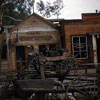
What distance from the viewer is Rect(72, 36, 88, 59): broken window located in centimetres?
1760

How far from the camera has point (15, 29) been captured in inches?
763

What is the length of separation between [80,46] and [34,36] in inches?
173

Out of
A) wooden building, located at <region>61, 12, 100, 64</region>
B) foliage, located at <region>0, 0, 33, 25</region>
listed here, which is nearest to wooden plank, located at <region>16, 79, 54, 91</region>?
wooden building, located at <region>61, 12, 100, 64</region>

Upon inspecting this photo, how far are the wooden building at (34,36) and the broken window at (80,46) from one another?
5.90 feet

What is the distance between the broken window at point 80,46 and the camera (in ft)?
57.8

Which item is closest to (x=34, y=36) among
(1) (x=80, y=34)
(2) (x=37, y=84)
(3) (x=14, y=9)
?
(1) (x=80, y=34)

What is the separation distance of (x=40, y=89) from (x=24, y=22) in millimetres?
13605

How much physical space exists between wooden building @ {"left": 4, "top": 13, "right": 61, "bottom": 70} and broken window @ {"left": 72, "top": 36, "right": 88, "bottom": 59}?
180cm

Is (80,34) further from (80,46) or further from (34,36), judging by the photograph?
Result: (34,36)

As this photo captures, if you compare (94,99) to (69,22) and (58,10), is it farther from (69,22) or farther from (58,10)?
(58,10)

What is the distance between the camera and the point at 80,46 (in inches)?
693

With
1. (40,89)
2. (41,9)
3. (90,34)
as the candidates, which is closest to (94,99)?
(40,89)

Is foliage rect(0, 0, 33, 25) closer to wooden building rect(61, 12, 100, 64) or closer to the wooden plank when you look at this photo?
wooden building rect(61, 12, 100, 64)

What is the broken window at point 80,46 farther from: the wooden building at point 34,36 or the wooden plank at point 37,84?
the wooden plank at point 37,84
